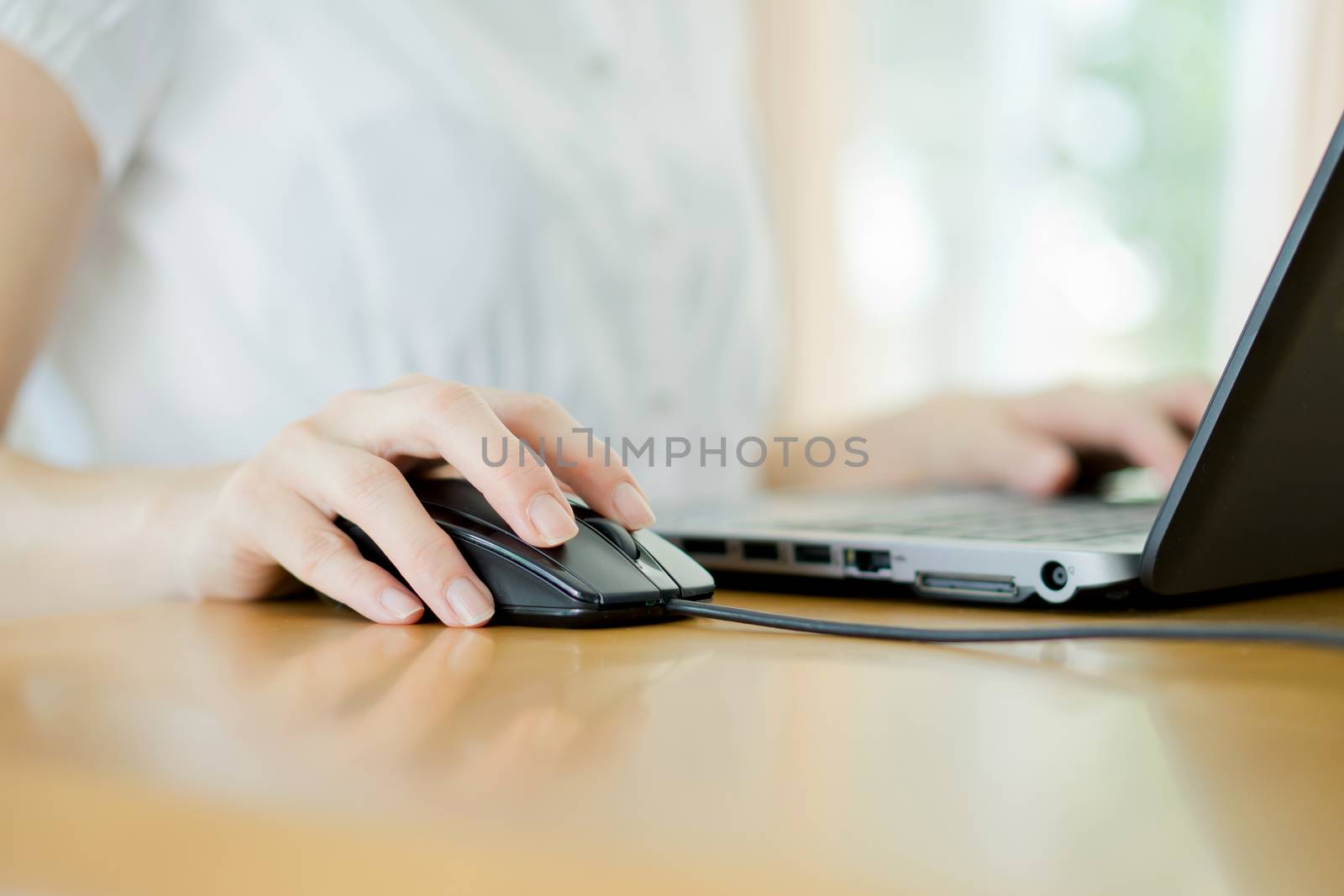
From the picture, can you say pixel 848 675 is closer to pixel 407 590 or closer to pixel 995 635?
pixel 995 635

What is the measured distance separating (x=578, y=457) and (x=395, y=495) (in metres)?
0.08

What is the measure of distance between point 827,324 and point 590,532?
3.07 meters

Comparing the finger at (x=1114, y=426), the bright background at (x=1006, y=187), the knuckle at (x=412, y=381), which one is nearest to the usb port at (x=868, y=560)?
the knuckle at (x=412, y=381)

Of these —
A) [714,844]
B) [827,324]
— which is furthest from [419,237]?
[827,324]

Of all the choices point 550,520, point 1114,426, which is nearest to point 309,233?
point 550,520

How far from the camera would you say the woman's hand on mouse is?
1.46 feet

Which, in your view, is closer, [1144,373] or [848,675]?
[848,675]

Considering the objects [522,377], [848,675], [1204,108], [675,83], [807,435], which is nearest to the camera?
[848,675]

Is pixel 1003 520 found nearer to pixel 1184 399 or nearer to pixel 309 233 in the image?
pixel 1184 399

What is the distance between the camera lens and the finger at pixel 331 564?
45cm

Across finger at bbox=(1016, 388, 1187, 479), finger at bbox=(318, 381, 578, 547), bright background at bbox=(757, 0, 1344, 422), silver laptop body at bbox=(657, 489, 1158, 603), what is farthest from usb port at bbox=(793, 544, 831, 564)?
bright background at bbox=(757, 0, 1344, 422)

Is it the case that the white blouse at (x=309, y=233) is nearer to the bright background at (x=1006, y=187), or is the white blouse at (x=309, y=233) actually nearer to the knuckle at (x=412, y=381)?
the knuckle at (x=412, y=381)

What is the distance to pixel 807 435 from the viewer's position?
146 cm

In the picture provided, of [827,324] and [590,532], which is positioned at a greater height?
[827,324]
